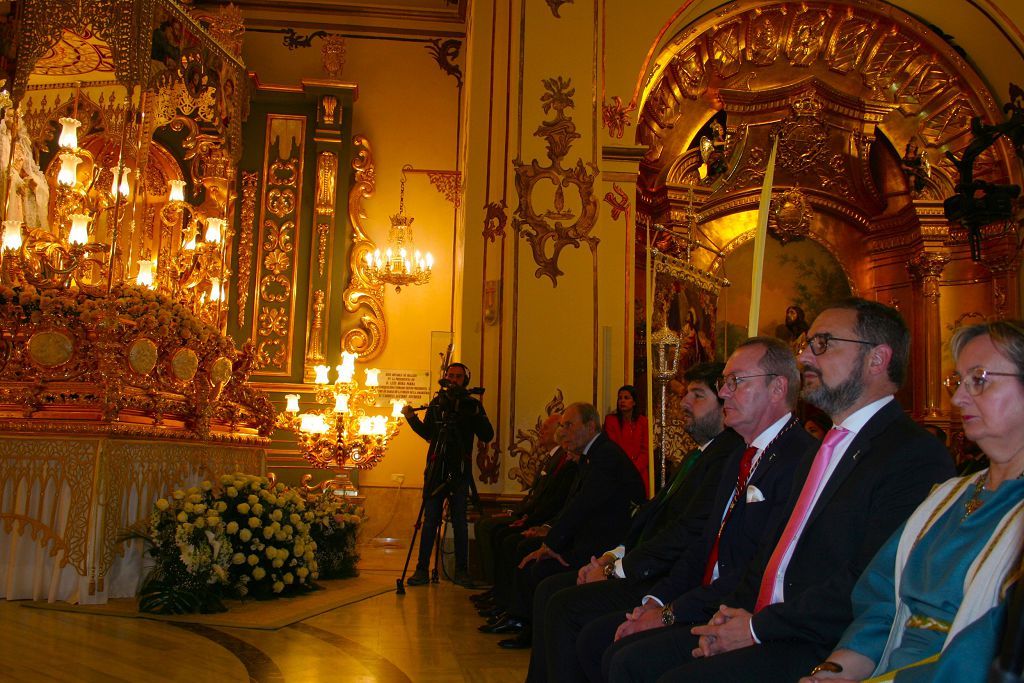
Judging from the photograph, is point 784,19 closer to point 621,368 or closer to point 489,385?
point 621,368

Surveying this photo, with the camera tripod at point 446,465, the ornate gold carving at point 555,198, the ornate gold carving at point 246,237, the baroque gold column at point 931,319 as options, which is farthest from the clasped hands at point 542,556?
the baroque gold column at point 931,319

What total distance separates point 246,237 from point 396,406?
228cm

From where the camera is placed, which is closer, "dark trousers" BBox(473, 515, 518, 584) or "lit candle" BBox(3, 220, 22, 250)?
"dark trousers" BBox(473, 515, 518, 584)

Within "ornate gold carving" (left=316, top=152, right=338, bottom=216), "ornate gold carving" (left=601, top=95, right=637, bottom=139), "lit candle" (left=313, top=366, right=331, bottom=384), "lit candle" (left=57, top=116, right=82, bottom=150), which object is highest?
"ornate gold carving" (left=601, top=95, right=637, bottom=139)

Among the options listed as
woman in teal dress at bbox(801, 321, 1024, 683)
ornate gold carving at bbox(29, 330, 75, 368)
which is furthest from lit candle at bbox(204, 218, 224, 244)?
woman in teal dress at bbox(801, 321, 1024, 683)

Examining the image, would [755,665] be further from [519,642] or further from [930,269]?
[930,269]

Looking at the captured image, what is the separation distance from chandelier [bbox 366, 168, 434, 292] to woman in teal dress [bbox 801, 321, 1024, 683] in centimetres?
780

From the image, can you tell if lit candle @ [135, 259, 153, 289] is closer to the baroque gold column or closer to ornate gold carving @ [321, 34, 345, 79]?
ornate gold carving @ [321, 34, 345, 79]

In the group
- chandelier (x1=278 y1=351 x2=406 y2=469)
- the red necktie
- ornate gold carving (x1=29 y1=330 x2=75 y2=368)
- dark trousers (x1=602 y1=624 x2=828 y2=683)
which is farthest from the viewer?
chandelier (x1=278 y1=351 x2=406 y2=469)

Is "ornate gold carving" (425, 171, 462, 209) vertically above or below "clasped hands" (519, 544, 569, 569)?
above

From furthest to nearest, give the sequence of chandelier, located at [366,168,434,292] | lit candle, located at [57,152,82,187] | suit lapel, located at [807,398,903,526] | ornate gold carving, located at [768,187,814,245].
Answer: ornate gold carving, located at [768,187,814,245] → chandelier, located at [366,168,434,292] → lit candle, located at [57,152,82,187] → suit lapel, located at [807,398,903,526]

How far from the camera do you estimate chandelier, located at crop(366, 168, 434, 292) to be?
372 inches

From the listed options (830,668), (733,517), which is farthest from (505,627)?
(830,668)

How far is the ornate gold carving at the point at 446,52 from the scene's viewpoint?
→ 34.1 ft
